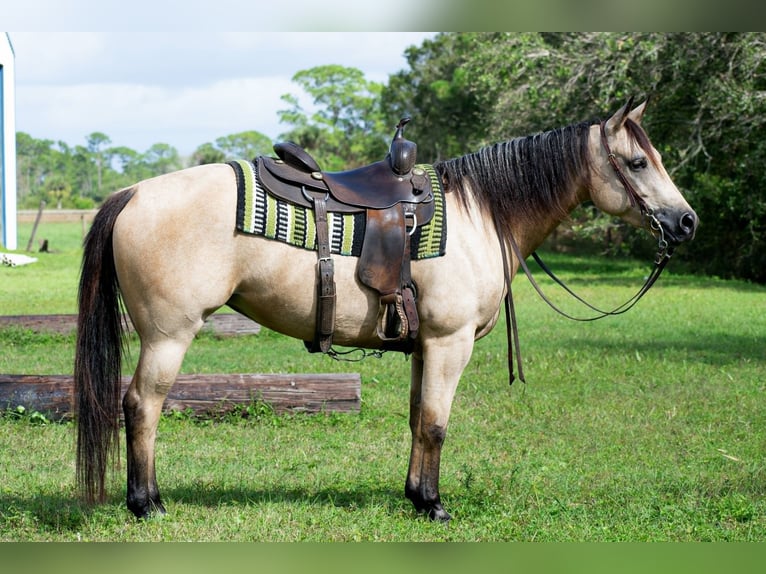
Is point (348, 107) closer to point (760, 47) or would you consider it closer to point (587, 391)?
point (760, 47)

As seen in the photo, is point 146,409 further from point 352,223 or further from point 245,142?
point 245,142

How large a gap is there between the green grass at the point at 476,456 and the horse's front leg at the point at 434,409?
0.46ft

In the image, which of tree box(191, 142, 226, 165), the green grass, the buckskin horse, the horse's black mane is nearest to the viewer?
the buckskin horse

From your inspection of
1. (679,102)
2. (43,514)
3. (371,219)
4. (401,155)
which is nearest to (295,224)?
(371,219)

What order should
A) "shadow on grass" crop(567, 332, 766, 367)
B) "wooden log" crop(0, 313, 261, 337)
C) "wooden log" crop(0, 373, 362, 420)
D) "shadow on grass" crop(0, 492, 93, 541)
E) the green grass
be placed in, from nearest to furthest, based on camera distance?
"shadow on grass" crop(0, 492, 93, 541), the green grass, "wooden log" crop(0, 373, 362, 420), "shadow on grass" crop(567, 332, 766, 367), "wooden log" crop(0, 313, 261, 337)

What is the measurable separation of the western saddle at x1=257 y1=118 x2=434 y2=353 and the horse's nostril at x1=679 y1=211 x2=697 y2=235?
1.29 metres

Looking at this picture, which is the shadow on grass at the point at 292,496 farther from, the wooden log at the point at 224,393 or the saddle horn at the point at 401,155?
the saddle horn at the point at 401,155

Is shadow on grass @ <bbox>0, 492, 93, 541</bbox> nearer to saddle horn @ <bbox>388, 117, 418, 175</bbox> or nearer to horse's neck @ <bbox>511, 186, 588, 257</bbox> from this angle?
saddle horn @ <bbox>388, 117, 418, 175</bbox>

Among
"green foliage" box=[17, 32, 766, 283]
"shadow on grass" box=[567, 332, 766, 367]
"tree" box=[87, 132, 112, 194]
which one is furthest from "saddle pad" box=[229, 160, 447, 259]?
"tree" box=[87, 132, 112, 194]

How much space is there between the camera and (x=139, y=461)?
4.29 m

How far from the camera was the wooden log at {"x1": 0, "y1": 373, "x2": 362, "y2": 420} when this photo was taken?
6.43 metres

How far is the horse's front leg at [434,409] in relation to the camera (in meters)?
4.45

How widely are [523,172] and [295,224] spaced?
1.29 metres

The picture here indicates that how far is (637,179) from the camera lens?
15.0ft
